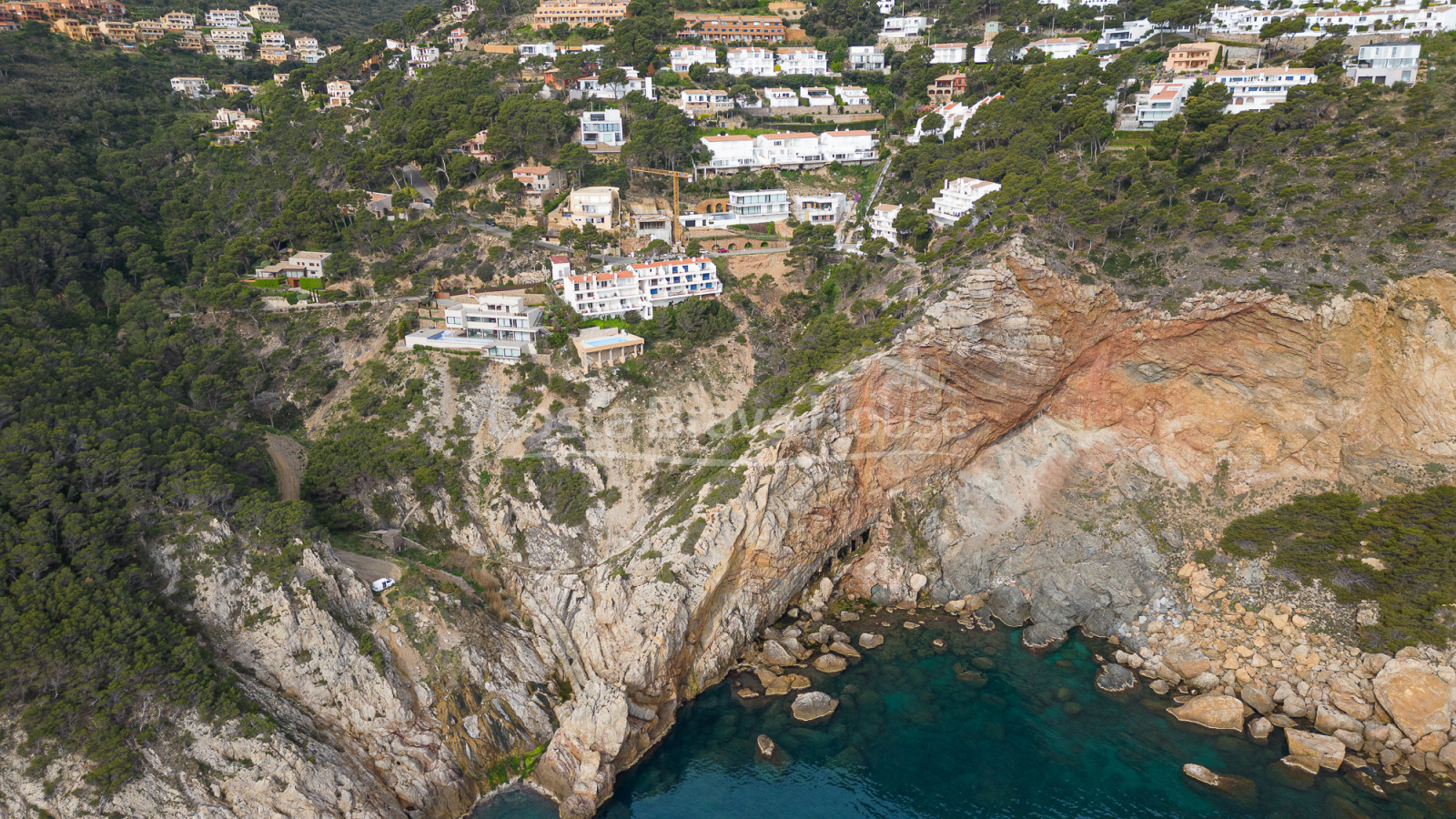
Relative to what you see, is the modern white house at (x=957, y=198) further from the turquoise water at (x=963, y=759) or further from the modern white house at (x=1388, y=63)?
the turquoise water at (x=963, y=759)

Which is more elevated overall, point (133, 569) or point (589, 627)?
point (133, 569)

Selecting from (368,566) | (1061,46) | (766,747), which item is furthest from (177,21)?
(766,747)

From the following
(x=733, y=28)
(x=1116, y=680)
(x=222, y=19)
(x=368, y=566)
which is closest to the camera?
(x=1116, y=680)

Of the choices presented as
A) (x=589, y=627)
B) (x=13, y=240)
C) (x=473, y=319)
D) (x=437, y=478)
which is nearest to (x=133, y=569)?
(x=437, y=478)

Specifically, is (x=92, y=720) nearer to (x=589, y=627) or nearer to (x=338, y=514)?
(x=338, y=514)

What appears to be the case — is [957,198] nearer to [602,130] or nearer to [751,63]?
[602,130]

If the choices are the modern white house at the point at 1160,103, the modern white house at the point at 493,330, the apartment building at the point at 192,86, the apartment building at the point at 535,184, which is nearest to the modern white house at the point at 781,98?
the apartment building at the point at 535,184
